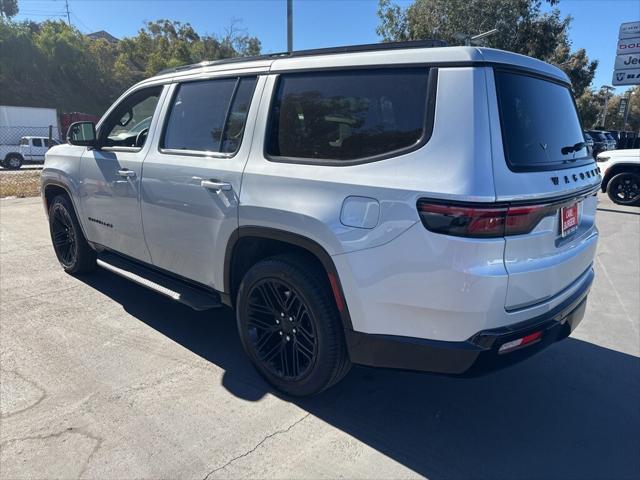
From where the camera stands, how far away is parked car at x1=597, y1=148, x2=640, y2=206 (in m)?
10.8

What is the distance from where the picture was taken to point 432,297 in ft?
6.85

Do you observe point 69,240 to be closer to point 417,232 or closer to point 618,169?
point 417,232

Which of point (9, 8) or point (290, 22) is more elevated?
point (9, 8)

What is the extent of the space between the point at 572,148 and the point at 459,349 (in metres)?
1.49

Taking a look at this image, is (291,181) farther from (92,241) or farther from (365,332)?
(92,241)

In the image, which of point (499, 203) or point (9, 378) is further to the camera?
point (9, 378)

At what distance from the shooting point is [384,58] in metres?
2.32

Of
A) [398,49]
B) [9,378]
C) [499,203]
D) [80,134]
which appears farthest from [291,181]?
[80,134]

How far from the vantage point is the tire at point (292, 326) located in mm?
2502

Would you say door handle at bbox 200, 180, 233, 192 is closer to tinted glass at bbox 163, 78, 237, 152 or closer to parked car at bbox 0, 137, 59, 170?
tinted glass at bbox 163, 78, 237, 152

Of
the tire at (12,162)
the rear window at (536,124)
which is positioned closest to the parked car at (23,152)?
the tire at (12,162)

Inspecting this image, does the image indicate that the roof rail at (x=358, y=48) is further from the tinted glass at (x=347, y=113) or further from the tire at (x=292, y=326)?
the tire at (x=292, y=326)

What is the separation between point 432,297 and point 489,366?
46 cm

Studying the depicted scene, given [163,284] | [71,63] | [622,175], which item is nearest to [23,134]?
[71,63]
